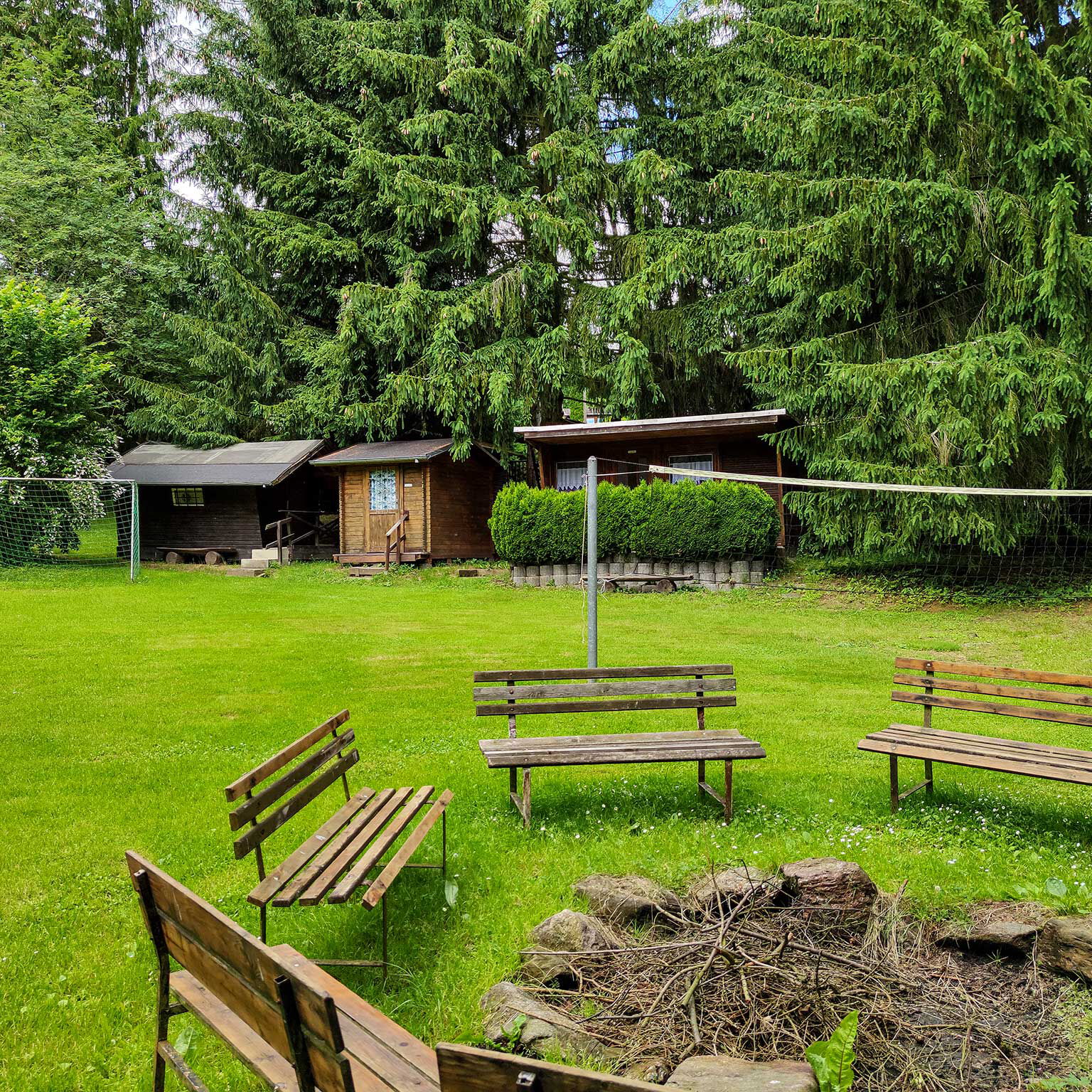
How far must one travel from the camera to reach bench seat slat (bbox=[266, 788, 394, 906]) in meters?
3.09

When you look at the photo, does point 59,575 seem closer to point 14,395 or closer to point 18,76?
point 14,395

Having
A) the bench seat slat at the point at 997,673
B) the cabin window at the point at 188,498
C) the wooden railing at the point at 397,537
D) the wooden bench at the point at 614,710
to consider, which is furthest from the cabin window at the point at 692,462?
the wooden bench at the point at 614,710

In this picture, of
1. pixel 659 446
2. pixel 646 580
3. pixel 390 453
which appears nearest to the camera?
pixel 646 580

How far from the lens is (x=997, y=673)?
5.44 m

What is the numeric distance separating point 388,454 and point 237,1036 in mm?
21407

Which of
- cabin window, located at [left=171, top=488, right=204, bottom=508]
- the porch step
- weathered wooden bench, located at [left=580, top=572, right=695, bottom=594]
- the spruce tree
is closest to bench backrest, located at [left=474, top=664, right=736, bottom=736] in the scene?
the spruce tree

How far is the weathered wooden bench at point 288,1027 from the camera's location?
56.8 inches

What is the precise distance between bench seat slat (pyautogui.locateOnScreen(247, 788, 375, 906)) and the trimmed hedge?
13.5 meters

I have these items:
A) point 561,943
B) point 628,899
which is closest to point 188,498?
point 628,899

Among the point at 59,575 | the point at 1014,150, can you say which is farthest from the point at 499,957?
the point at 59,575

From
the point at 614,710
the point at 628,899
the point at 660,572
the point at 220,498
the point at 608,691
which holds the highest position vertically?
the point at 220,498

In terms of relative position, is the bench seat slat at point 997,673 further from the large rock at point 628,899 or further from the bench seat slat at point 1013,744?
the large rock at point 628,899

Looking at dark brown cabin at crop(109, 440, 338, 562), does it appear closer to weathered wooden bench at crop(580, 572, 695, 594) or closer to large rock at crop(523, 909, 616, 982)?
weathered wooden bench at crop(580, 572, 695, 594)

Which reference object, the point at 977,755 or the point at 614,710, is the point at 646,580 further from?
the point at 977,755
